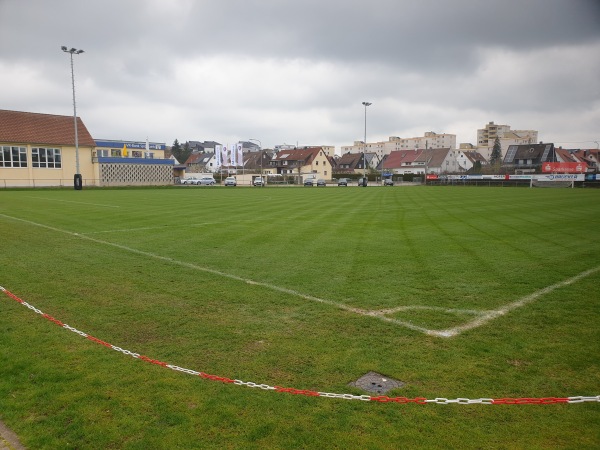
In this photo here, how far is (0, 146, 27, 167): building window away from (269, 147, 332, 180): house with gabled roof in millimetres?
63577

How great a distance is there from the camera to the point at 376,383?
417 cm

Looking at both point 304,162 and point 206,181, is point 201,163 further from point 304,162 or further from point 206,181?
point 206,181

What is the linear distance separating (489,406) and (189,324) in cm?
379

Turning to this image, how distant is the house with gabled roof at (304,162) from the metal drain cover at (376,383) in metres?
103

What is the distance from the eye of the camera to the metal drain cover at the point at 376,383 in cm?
405

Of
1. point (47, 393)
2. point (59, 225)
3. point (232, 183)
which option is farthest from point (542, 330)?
point (232, 183)

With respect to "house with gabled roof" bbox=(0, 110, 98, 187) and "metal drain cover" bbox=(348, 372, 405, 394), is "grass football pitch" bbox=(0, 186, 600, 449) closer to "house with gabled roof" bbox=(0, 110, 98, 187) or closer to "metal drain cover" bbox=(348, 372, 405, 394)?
"metal drain cover" bbox=(348, 372, 405, 394)

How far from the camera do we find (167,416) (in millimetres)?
3602

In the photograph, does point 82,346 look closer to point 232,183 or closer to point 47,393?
point 47,393

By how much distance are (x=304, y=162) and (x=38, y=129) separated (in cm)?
6456

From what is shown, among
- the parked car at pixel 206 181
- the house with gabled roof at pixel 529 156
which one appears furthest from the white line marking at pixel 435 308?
the house with gabled roof at pixel 529 156

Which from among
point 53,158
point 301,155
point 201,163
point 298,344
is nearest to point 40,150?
point 53,158

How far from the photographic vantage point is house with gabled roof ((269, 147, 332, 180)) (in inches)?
4301

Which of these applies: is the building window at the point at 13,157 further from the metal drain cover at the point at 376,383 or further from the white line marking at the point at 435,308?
the metal drain cover at the point at 376,383
